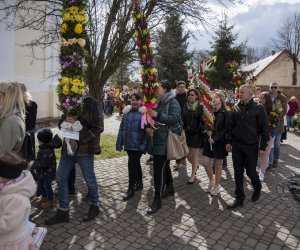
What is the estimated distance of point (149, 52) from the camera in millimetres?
5465

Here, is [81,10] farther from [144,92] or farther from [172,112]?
[172,112]

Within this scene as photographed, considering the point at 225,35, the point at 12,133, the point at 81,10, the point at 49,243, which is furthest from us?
the point at 225,35

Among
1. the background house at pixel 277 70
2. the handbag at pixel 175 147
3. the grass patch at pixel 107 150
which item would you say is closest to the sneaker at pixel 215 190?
the handbag at pixel 175 147

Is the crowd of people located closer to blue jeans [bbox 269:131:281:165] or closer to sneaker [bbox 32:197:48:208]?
sneaker [bbox 32:197:48:208]

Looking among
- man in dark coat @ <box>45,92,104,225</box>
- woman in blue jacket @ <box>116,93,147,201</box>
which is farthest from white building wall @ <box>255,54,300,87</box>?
man in dark coat @ <box>45,92,104,225</box>

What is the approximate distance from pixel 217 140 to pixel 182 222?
1.76 metres

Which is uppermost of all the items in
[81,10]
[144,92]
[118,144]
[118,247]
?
[81,10]

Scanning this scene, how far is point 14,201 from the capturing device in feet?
9.23

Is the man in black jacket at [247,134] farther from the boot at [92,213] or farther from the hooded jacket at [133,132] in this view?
the boot at [92,213]

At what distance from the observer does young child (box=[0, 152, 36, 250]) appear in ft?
9.18

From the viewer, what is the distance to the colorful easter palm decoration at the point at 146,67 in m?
Result: 5.31

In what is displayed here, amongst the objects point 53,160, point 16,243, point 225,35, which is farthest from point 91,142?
point 225,35

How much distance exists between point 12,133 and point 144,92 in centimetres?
205

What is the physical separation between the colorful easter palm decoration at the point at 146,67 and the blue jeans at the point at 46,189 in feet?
5.98
